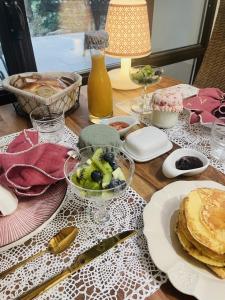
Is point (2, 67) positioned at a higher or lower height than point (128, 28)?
lower

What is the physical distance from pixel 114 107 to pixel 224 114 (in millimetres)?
382

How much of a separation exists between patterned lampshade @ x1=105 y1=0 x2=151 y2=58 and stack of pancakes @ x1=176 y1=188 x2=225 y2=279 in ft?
2.48

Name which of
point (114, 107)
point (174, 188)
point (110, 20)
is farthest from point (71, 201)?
point (110, 20)

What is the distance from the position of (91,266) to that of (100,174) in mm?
157

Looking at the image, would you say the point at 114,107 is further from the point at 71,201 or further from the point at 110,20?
the point at 71,201

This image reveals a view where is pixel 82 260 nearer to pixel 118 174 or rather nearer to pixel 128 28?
pixel 118 174

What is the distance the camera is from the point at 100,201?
45 centimetres

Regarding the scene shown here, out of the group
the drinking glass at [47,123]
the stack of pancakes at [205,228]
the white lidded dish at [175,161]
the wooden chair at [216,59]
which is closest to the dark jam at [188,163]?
the white lidded dish at [175,161]

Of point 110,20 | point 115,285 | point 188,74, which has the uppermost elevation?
point 110,20

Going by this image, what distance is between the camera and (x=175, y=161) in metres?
0.61

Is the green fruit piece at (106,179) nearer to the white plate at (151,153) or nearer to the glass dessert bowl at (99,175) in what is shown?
the glass dessert bowl at (99,175)

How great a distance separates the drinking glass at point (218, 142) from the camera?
0.65 m

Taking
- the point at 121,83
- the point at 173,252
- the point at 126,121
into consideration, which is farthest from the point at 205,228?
the point at 121,83

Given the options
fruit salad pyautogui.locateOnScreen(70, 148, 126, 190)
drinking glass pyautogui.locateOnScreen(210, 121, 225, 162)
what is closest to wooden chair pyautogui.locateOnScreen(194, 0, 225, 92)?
drinking glass pyautogui.locateOnScreen(210, 121, 225, 162)
